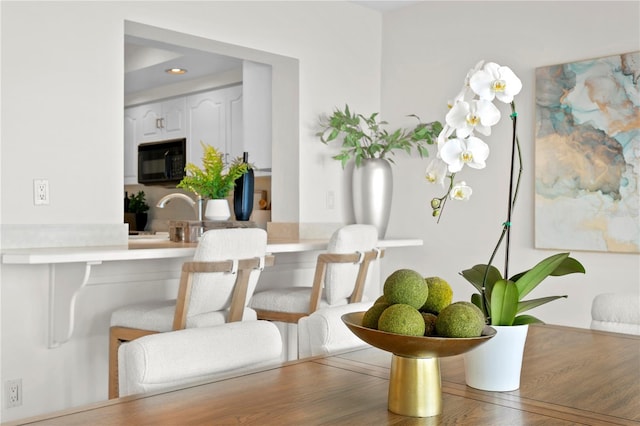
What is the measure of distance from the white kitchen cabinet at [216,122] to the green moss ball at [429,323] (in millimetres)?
4291

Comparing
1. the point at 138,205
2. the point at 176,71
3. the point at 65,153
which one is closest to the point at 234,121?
the point at 176,71

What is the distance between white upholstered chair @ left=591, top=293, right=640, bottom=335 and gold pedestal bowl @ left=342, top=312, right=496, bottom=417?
3.78ft

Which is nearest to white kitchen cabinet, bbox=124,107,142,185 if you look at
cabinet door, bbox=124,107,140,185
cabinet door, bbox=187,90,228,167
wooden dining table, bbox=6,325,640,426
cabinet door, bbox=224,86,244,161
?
cabinet door, bbox=124,107,140,185

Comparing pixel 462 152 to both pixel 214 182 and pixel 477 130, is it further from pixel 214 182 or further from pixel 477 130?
pixel 214 182

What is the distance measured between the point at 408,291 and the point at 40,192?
2379 mm

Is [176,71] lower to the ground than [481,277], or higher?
higher

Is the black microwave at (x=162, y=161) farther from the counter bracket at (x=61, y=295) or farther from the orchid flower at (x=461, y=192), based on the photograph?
the orchid flower at (x=461, y=192)

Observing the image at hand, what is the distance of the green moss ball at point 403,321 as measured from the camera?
3.43ft

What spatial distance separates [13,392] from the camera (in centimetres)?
294

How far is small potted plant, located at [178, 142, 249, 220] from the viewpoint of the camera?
3.56m

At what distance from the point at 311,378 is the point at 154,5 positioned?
2700 mm

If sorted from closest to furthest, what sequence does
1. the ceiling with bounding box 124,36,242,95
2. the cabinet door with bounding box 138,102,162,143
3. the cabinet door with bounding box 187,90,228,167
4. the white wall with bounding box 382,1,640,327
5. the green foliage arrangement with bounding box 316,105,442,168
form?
the white wall with bounding box 382,1,640,327, the green foliage arrangement with bounding box 316,105,442,168, the ceiling with bounding box 124,36,242,95, the cabinet door with bounding box 187,90,228,167, the cabinet door with bounding box 138,102,162,143

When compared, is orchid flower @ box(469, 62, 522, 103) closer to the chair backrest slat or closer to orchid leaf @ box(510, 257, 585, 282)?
orchid leaf @ box(510, 257, 585, 282)

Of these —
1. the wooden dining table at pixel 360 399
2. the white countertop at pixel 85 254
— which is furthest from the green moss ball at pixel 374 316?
the white countertop at pixel 85 254
